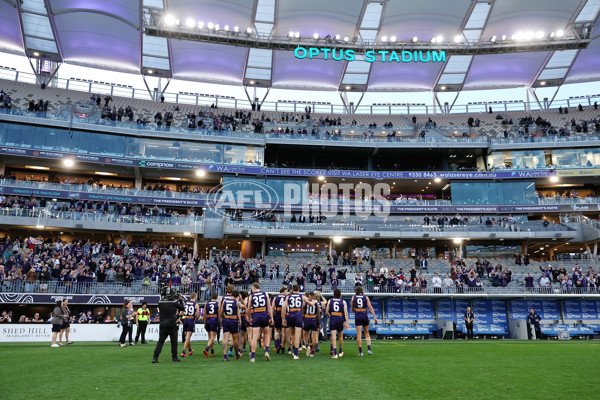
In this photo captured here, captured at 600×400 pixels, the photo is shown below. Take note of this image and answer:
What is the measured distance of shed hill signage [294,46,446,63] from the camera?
42.8 m

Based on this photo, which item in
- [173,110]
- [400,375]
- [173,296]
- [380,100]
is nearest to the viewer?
[400,375]

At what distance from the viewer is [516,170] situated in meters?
44.8

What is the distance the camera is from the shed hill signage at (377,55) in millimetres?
42844

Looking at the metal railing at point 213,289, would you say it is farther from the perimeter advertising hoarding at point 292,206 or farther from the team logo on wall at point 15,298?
the perimeter advertising hoarding at point 292,206

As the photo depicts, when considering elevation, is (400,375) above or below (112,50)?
below

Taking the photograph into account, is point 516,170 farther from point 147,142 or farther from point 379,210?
point 147,142

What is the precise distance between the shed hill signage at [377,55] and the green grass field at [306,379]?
36.8 m

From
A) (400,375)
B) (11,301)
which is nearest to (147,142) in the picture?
(11,301)

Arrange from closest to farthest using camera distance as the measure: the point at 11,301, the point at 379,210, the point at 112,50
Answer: the point at 11,301, the point at 379,210, the point at 112,50

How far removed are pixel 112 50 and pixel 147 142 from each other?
36.7 feet

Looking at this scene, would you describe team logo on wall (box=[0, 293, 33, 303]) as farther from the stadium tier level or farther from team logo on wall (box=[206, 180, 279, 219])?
team logo on wall (box=[206, 180, 279, 219])

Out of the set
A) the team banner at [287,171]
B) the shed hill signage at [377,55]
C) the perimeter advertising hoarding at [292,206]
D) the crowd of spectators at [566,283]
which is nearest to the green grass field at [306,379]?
the crowd of spectators at [566,283]

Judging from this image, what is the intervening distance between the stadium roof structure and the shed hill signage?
2.09 ft

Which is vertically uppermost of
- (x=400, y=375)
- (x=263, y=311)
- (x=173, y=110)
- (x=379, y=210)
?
(x=173, y=110)
